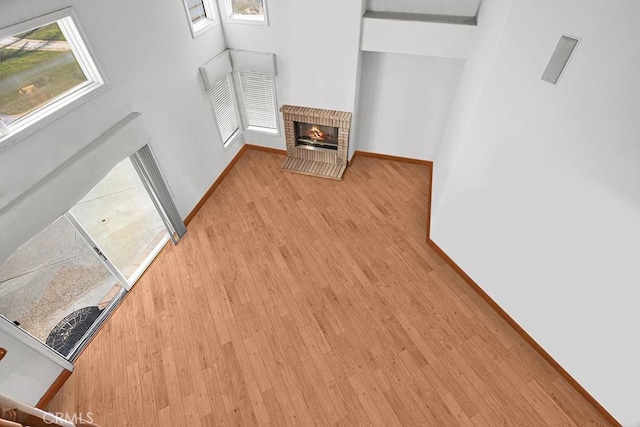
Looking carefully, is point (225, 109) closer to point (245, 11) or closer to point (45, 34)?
point (245, 11)

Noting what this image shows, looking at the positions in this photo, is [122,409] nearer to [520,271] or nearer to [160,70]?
[160,70]

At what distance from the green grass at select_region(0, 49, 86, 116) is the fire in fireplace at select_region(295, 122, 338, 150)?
332cm

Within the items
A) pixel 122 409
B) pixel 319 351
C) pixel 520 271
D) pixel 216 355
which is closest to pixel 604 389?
pixel 520 271

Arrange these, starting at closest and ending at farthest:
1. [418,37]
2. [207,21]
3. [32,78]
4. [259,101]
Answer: [32,78] → [418,37] → [207,21] → [259,101]

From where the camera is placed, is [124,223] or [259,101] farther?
[259,101]

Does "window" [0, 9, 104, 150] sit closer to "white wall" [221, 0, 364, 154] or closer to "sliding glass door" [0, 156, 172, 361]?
"sliding glass door" [0, 156, 172, 361]

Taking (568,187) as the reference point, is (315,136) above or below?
below

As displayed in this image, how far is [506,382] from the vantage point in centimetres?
330

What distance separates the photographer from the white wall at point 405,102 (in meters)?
4.88

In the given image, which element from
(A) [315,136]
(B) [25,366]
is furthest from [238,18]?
(B) [25,366]

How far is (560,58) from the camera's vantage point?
2.47 metres

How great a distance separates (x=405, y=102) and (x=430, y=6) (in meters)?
1.38

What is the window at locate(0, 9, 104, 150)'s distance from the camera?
96.7 inches

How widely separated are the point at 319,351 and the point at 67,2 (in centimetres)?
395
